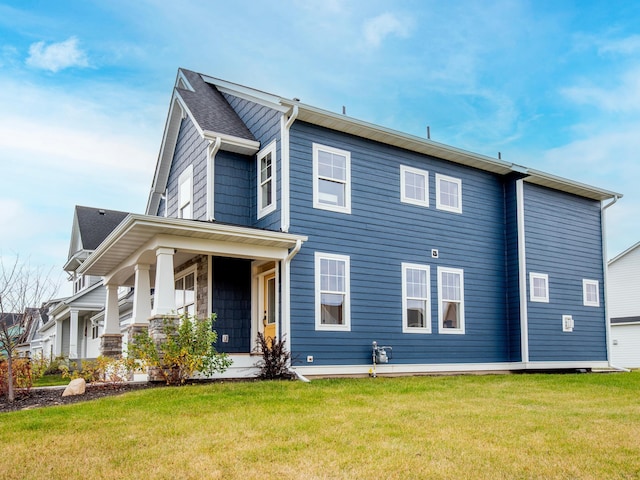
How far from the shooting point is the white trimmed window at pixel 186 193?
14.8 meters

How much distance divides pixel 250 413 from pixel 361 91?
462 inches

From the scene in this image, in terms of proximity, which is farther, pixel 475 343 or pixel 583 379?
pixel 475 343

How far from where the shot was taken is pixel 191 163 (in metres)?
15.0

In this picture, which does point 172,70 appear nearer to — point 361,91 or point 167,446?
point 361,91

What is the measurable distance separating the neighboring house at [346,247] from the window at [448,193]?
32 millimetres

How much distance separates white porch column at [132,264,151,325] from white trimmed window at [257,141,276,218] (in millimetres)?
2688

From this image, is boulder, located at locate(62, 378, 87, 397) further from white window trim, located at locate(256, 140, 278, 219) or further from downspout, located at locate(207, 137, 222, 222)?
white window trim, located at locate(256, 140, 278, 219)

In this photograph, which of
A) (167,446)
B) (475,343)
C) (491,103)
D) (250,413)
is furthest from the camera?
(491,103)

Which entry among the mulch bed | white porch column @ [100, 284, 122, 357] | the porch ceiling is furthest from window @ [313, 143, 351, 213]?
white porch column @ [100, 284, 122, 357]

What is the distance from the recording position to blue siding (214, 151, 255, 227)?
537 inches

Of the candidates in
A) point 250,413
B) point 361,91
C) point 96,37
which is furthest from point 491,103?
point 250,413

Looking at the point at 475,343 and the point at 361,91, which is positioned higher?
the point at 361,91

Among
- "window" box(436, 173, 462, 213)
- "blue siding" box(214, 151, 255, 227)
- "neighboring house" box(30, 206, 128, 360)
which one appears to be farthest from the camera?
"neighboring house" box(30, 206, 128, 360)

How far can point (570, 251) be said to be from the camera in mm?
17125
